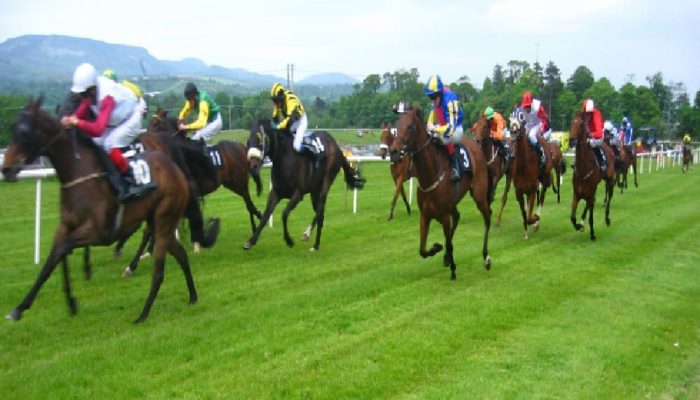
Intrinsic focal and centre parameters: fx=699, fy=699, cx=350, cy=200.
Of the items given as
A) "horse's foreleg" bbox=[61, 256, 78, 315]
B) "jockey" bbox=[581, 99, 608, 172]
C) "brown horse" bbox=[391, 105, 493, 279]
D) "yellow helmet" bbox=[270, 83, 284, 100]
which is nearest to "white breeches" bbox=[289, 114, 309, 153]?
"yellow helmet" bbox=[270, 83, 284, 100]

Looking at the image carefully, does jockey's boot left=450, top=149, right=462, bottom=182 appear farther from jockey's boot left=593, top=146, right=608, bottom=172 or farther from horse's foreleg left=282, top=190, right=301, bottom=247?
jockey's boot left=593, top=146, right=608, bottom=172

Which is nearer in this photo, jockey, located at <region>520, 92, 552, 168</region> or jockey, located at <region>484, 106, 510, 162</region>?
jockey, located at <region>520, 92, 552, 168</region>

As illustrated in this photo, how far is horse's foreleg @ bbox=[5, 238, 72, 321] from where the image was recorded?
5.82 m

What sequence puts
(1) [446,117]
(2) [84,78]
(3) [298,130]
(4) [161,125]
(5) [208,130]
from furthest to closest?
(3) [298,130], (5) [208,130], (4) [161,125], (1) [446,117], (2) [84,78]

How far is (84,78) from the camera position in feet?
20.5

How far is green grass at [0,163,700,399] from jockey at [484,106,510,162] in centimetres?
213

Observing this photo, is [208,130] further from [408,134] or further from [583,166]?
[583,166]

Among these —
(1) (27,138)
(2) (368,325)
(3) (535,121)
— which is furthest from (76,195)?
(3) (535,121)

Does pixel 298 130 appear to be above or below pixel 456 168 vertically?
above

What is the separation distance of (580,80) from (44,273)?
67.4 meters

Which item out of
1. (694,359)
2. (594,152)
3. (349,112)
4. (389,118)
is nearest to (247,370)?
(694,359)

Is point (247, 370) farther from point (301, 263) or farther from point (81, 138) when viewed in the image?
point (301, 263)

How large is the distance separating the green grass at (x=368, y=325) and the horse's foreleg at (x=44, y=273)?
0.31 meters

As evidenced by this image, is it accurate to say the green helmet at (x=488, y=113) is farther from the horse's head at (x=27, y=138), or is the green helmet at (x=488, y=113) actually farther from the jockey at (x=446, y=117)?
the horse's head at (x=27, y=138)
